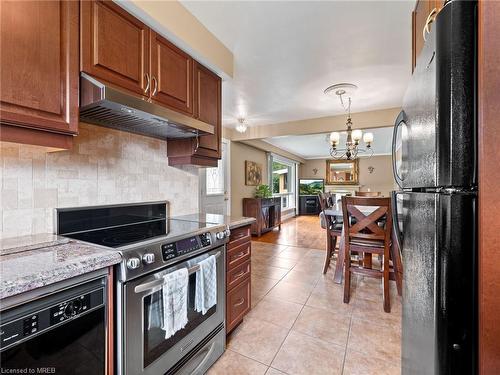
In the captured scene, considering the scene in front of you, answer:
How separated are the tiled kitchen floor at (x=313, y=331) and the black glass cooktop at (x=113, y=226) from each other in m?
0.98

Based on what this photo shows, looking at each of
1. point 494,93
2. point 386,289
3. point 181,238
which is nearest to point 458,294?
point 494,93

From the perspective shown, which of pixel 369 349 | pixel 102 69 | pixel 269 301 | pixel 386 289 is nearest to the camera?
pixel 102 69

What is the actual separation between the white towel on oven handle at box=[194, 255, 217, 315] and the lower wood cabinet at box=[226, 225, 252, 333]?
0.23 m

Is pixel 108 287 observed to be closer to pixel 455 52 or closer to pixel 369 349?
pixel 455 52

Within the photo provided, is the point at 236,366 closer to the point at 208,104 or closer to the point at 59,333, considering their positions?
the point at 59,333

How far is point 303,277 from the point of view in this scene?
2963mm

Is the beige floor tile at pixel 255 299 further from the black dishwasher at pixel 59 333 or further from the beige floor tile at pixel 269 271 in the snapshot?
the black dishwasher at pixel 59 333

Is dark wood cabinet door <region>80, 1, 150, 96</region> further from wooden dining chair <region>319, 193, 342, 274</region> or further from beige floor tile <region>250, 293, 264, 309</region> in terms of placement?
wooden dining chair <region>319, 193, 342, 274</region>

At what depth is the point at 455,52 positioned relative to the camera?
20.9 inches

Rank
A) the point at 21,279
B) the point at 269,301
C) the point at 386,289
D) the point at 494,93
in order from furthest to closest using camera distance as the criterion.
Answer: the point at 269,301 < the point at 386,289 < the point at 21,279 < the point at 494,93

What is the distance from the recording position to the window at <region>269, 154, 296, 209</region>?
25.5 feet

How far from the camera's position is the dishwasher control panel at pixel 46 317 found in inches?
26.3

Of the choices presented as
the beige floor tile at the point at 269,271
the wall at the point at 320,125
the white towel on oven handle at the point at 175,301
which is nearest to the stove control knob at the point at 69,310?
the white towel on oven handle at the point at 175,301

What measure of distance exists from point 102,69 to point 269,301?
2.32 meters
